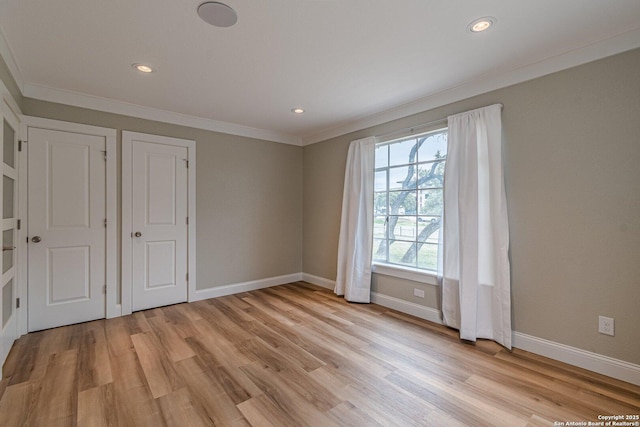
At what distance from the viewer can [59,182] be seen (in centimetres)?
309

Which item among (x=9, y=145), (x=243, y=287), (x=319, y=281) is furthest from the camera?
(x=319, y=281)

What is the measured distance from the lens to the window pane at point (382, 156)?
390cm

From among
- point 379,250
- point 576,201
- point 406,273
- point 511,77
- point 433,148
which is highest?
point 511,77

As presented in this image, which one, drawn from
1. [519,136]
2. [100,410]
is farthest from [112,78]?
[519,136]

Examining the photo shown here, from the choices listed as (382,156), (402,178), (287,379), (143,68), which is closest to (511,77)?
(402,178)

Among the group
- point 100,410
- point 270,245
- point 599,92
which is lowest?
point 100,410

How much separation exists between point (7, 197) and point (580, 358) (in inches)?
Answer: 200

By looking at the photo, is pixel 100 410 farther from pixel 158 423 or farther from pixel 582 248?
pixel 582 248

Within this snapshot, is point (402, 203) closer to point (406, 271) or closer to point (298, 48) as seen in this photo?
point (406, 271)

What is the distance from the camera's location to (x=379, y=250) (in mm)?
3992

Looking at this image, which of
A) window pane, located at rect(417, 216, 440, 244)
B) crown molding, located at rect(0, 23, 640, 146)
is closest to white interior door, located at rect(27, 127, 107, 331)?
crown molding, located at rect(0, 23, 640, 146)

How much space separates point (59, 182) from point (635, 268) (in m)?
5.26

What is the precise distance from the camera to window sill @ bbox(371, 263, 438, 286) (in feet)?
10.8

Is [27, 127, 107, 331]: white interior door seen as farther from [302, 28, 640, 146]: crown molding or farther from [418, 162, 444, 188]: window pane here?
[418, 162, 444, 188]: window pane
